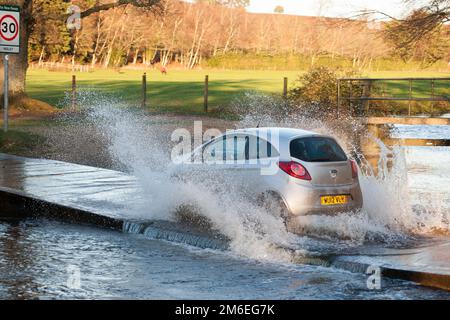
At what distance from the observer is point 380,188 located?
44.7 ft

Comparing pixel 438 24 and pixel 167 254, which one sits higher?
pixel 438 24

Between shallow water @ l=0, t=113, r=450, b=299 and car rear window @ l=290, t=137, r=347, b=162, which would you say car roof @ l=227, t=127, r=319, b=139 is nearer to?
car rear window @ l=290, t=137, r=347, b=162

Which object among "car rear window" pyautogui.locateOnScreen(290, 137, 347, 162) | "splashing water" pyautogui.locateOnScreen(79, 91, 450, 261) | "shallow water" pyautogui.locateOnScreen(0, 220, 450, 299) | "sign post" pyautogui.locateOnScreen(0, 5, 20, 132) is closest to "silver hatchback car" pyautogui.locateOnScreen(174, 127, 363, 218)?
"car rear window" pyautogui.locateOnScreen(290, 137, 347, 162)

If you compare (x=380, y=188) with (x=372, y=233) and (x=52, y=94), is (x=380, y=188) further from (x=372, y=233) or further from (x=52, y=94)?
(x=52, y=94)

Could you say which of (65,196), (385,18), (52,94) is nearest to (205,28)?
(52,94)

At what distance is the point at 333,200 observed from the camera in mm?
11680

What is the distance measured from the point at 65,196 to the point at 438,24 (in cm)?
1906

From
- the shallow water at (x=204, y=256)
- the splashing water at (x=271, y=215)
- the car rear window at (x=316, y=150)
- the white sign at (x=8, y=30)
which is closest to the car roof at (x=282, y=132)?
the car rear window at (x=316, y=150)

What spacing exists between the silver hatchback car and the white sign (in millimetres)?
11690

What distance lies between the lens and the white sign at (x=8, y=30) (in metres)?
22.4

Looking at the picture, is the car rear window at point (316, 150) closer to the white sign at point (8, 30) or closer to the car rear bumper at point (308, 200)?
the car rear bumper at point (308, 200)

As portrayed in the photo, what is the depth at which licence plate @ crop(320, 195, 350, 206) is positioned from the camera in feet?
38.0

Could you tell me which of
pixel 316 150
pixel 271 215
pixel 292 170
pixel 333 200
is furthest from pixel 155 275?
pixel 316 150

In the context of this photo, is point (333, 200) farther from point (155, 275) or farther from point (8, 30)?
point (8, 30)
